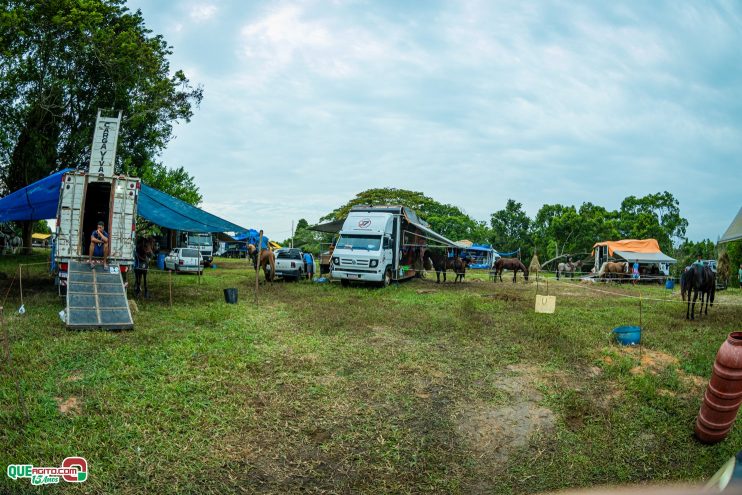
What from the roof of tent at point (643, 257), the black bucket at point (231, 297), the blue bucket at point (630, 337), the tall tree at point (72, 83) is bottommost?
the black bucket at point (231, 297)

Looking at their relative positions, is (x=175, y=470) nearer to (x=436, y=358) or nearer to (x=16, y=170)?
(x=436, y=358)

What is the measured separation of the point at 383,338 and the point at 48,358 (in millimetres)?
5263

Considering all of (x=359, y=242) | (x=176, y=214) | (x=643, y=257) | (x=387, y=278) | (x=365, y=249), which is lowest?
(x=387, y=278)

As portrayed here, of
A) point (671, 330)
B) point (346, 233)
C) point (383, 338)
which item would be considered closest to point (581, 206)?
point (346, 233)

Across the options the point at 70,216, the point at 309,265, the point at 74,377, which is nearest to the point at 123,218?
the point at 70,216

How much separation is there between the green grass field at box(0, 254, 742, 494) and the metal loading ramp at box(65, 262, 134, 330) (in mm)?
331

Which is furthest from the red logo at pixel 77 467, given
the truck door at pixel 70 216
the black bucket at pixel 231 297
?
the black bucket at pixel 231 297

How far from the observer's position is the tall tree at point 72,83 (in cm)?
1814

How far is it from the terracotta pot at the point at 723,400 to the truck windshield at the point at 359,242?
12.8 m

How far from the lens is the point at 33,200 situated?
41.0ft

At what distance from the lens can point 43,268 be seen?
20.5 metres

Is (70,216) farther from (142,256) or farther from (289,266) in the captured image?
(289,266)

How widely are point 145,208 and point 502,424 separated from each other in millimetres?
12085

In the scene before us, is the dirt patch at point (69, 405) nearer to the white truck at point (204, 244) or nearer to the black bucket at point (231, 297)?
the black bucket at point (231, 297)
